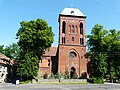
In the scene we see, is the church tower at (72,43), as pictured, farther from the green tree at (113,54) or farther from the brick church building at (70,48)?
the green tree at (113,54)

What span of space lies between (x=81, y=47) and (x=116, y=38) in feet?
31.5

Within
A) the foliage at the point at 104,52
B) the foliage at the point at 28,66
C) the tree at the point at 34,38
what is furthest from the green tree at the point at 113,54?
the foliage at the point at 28,66

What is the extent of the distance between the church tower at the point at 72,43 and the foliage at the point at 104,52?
3514mm

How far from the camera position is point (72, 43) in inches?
2451

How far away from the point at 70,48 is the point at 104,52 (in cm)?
954

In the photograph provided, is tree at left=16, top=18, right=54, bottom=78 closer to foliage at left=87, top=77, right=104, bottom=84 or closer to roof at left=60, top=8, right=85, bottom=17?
roof at left=60, top=8, right=85, bottom=17

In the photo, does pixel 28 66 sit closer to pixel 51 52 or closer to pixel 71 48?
pixel 71 48

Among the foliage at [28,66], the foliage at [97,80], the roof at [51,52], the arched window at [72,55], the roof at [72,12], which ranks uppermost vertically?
the roof at [72,12]

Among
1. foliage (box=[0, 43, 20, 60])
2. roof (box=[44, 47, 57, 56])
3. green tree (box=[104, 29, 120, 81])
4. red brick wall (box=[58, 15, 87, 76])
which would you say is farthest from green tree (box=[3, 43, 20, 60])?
green tree (box=[104, 29, 120, 81])

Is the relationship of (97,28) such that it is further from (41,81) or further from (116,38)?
(41,81)

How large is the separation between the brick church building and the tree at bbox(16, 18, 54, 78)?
6.77 m

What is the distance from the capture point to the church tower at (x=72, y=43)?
60.3 meters

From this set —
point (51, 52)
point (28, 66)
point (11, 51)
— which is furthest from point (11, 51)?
point (28, 66)

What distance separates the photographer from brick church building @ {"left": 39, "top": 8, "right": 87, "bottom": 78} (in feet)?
198
